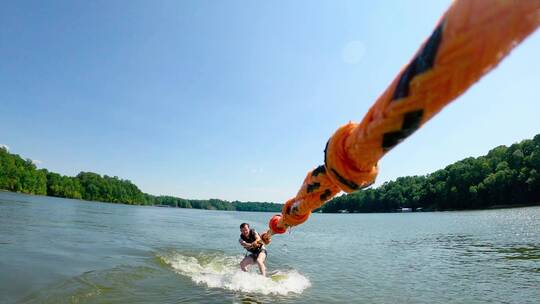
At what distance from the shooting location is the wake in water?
12.8 meters

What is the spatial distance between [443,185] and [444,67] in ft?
427

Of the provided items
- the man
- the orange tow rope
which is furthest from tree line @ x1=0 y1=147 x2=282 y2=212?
the orange tow rope

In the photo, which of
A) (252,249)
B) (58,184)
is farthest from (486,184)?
(58,184)

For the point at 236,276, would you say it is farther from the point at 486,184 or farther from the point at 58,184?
the point at 58,184

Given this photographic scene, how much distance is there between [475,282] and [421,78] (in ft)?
51.9

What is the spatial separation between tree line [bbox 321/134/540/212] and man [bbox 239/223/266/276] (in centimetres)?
6169

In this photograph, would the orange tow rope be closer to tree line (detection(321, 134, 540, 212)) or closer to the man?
the man

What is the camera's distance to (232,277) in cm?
1369

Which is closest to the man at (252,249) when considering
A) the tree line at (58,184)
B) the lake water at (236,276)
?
the lake water at (236,276)

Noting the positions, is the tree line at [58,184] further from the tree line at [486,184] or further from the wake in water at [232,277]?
the wake in water at [232,277]

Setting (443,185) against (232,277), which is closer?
(232,277)

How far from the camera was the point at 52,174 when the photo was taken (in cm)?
13612

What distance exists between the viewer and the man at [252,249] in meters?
14.7

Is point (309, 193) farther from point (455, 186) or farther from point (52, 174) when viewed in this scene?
point (52, 174)
